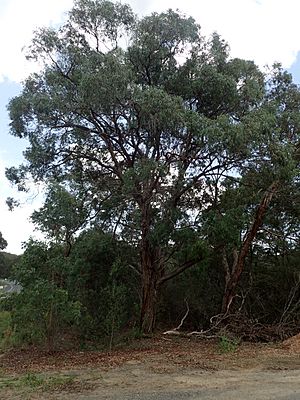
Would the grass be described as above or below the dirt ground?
below

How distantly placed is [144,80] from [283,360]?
A: 8461 mm

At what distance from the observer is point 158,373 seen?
9.07m

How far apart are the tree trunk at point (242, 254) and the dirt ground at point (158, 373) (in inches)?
89.6

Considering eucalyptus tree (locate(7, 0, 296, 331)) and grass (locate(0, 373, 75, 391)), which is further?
eucalyptus tree (locate(7, 0, 296, 331))

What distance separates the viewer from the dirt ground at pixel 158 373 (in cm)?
718

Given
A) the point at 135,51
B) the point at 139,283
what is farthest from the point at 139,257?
the point at 135,51

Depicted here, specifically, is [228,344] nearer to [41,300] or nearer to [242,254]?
[242,254]

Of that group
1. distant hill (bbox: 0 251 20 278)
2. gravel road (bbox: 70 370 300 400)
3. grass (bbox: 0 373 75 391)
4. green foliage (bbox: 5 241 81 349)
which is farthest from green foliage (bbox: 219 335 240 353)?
distant hill (bbox: 0 251 20 278)

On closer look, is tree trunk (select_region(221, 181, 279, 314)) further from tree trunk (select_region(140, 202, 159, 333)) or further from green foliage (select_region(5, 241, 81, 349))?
green foliage (select_region(5, 241, 81, 349))

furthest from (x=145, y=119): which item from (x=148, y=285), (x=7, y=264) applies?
(x=7, y=264)

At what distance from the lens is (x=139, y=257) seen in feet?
50.4

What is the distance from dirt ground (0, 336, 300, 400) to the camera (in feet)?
23.6

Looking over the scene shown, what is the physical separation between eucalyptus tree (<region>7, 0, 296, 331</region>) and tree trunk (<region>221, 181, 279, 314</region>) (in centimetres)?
158

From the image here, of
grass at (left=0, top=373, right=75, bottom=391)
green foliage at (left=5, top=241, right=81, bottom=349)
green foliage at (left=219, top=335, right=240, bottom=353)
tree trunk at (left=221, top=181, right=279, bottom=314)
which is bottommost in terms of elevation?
grass at (left=0, top=373, right=75, bottom=391)
